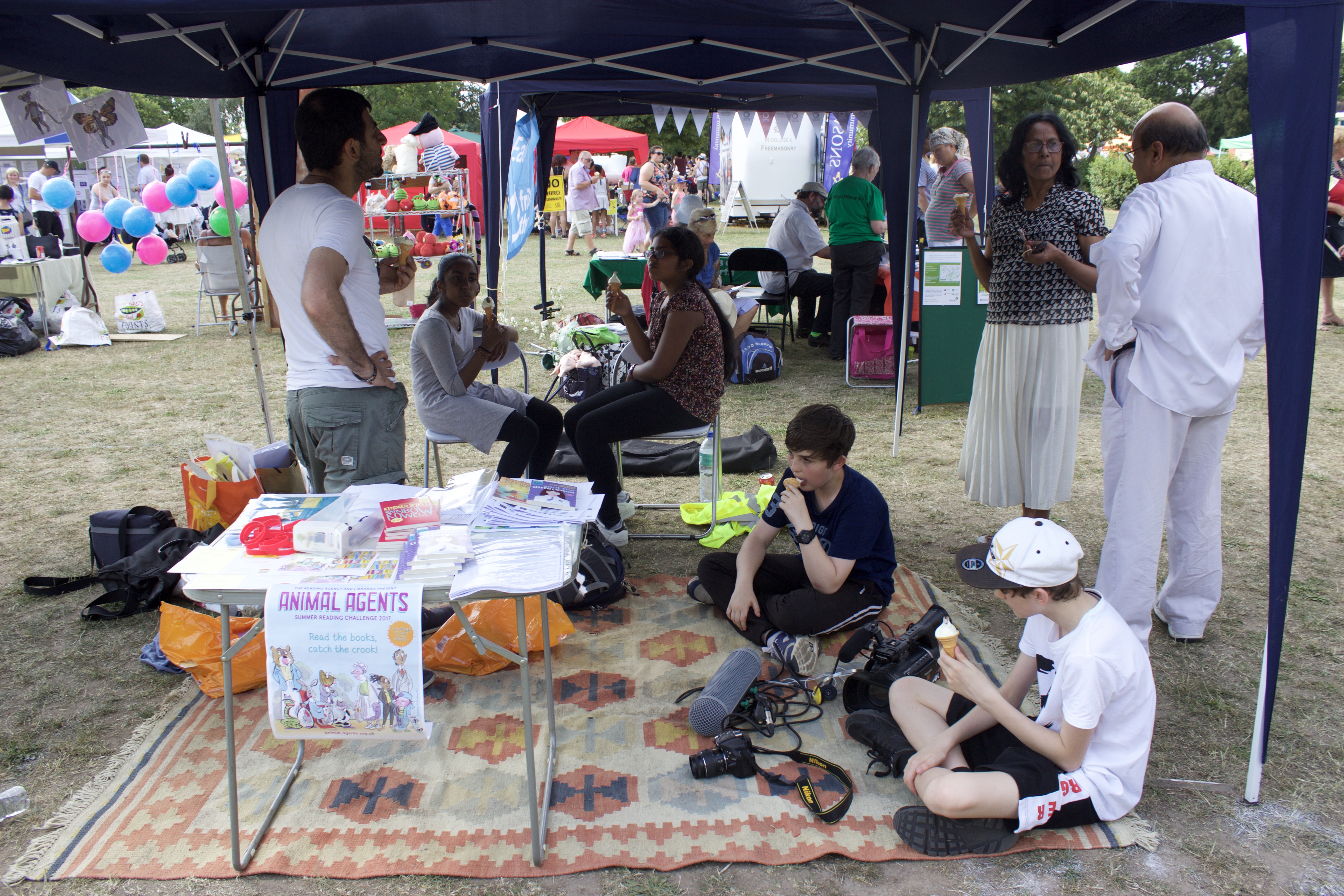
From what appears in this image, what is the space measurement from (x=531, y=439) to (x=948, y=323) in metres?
3.29

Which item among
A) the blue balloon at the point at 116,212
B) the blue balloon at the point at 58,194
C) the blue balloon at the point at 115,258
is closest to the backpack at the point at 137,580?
the blue balloon at the point at 58,194

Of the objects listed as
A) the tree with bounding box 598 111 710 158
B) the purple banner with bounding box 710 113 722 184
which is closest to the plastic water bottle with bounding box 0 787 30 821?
the purple banner with bounding box 710 113 722 184

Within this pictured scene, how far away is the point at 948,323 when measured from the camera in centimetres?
580

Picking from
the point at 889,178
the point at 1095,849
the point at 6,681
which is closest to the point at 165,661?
the point at 6,681

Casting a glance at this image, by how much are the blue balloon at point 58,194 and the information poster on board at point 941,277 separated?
8.41 m

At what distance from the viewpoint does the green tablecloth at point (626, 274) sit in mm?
7945

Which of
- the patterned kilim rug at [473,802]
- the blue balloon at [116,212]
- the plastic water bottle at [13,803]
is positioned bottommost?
the patterned kilim rug at [473,802]

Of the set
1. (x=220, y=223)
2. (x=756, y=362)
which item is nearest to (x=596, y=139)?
(x=220, y=223)

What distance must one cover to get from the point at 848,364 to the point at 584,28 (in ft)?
11.2

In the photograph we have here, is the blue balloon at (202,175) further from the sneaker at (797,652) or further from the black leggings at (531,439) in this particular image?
the sneaker at (797,652)

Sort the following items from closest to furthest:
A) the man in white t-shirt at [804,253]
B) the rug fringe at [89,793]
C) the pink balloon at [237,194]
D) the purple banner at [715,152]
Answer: the rug fringe at [89,793], the man in white t-shirt at [804,253], the pink balloon at [237,194], the purple banner at [715,152]

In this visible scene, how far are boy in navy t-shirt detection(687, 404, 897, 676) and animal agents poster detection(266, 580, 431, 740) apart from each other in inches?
53.1

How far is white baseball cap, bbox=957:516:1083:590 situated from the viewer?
195 centimetres

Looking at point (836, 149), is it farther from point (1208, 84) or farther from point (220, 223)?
point (1208, 84)
